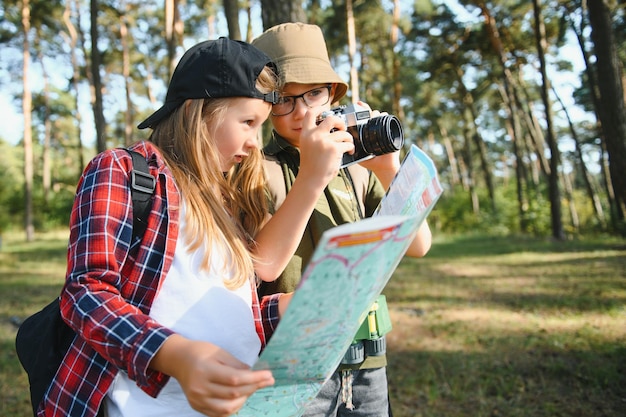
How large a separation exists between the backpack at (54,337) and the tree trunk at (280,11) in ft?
8.10

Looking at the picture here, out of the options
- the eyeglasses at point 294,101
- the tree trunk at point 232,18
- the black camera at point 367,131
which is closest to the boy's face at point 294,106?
the eyeglasses at point 294,101

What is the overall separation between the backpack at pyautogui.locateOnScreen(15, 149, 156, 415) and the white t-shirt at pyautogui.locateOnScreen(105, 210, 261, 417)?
0.08m

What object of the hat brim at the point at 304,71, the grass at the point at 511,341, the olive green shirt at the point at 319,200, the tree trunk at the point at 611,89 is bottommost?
the grass at the point at 511,341

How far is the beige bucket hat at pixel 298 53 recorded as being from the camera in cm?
134

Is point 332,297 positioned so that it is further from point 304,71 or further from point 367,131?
point 304,71

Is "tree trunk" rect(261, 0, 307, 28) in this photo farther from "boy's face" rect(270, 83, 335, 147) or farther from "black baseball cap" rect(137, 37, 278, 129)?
"black baseball cap" rect(137, 37, 278, 129)

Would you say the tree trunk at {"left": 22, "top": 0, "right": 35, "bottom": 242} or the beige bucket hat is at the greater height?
the tree trunk at {"left": 22, "top": 0, "right": 35, "bottom": 242}

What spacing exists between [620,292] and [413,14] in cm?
1328

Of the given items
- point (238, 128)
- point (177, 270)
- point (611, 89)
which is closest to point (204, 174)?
point (238, 128)

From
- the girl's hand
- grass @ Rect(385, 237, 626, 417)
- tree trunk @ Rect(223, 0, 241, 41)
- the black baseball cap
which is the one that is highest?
tree trunk @ Rect(223, 0, 241, 41)

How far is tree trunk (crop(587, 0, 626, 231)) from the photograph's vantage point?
4762mm

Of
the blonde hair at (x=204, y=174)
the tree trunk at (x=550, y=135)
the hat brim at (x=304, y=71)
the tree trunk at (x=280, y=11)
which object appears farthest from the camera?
the tree trunk at (x=550, y=135)

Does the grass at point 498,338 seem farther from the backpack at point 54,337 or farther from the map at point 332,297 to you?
the backpack at point 54,337

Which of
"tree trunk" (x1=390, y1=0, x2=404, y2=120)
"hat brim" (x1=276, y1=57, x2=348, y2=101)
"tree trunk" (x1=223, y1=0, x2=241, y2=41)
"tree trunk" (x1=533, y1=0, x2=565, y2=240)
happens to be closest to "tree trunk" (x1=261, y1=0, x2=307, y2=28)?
"tree trunk" (x1=223, y1=0, x2=241, y2=41)
